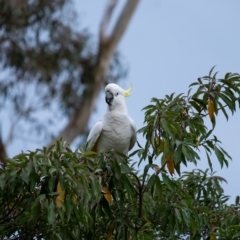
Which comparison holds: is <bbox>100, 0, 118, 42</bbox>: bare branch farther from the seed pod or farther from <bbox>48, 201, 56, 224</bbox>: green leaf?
<bbox>48, 201, 56, 224</bbox>: green leaf

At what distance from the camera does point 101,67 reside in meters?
10.7

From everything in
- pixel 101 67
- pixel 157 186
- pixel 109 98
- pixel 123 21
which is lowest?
pixel 157 186

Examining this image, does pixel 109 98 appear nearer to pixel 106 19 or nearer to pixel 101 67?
pixel 101 67

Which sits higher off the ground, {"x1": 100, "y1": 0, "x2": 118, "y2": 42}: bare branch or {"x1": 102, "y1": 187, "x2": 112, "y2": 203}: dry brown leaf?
{"x1": 100, "y1": 0, "x2": 118, "y2": 42}: bare branch

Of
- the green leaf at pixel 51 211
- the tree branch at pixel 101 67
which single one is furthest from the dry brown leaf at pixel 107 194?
the tree branch at pixel 101 67

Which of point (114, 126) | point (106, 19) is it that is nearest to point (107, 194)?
point (114, 126)

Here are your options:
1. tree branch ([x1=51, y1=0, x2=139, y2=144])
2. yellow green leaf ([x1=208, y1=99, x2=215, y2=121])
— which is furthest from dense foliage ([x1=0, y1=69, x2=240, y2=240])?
tree branch ([x1=51, y1=0, x2=139, y2=144])

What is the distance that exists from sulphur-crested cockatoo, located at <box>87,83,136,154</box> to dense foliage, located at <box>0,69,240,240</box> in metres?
0.37

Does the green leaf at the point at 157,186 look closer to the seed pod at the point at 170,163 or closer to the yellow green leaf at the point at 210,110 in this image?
the seed pod at the point at 170,163

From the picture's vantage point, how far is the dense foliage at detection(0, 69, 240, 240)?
9.47ft

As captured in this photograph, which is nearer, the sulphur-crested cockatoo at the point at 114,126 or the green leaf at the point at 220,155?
the green leaf at the point at 220,155

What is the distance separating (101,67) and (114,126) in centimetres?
691

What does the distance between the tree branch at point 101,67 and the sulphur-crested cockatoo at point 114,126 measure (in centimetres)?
672

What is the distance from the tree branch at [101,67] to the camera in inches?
419
